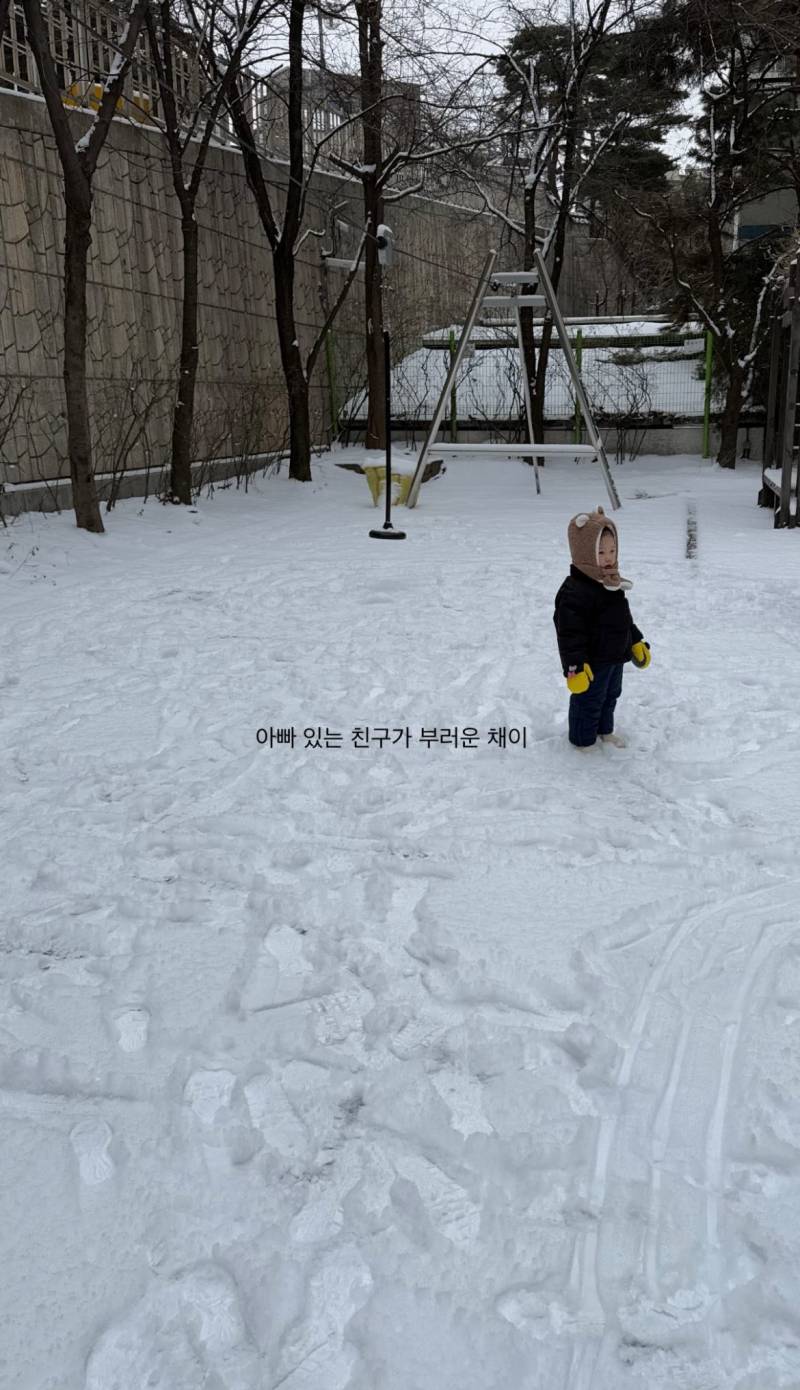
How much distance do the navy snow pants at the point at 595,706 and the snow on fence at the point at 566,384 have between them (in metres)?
11.7

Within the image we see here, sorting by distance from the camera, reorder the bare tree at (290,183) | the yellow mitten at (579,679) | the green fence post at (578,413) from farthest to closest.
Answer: the green fence post at (578,413)
the bare tree at (290,183)
the yellow mitten at (579,679)

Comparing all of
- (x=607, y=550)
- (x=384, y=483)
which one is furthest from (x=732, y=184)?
(x=607, y=550)

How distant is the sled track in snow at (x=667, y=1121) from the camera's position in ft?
5.31

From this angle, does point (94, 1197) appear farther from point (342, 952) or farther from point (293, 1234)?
point (342, 952)

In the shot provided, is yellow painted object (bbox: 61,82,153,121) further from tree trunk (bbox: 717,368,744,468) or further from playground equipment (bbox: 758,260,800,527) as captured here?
tree trunk (bbox: 717,368,744,468)

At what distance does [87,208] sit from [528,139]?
874cm

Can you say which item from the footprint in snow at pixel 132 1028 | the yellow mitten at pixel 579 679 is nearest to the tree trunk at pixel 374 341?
the yellow mitten at pixel 579 679

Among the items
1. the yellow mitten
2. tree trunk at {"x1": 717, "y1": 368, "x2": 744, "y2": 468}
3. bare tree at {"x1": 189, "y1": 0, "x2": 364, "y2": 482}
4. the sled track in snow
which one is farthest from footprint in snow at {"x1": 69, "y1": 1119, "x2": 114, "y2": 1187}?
tree trunk at {"x1": 717, "y1": 368, "x2": 744, "y2": 468}

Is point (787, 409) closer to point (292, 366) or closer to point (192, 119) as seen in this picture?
point (292, 366)

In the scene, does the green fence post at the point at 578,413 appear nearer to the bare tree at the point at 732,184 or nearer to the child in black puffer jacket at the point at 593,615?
the bare tree at the point at 732,184

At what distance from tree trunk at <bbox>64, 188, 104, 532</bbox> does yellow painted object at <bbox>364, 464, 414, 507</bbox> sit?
128 inches

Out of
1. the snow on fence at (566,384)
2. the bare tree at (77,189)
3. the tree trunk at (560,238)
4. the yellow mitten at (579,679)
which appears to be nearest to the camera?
the yellow mitten at (579,679)

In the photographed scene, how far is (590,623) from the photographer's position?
372 centimetres

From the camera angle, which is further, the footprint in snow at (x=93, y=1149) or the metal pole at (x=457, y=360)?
the metal pole at (x=457, y=360)
